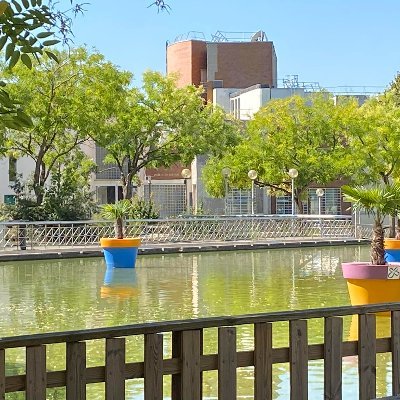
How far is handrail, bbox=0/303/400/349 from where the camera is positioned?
4.47 m

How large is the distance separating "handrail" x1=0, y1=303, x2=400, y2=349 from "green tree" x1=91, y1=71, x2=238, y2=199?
29345 millimetres

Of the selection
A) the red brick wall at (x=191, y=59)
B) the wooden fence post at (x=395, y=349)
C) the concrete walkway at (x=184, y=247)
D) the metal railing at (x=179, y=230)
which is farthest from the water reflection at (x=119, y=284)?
the red brick wall at (x=191, y=59)

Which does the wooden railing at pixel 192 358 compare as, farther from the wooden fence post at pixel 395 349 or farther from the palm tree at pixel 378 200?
the palm tree at pixel 378 200

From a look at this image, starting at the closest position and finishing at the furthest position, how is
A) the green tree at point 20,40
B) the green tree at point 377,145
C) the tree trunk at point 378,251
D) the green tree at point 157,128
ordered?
1. the green tree at point 20,40
2. the tree trunk at point 378,251
3. the green tree at point 157,128
4. the green tree at point 377,145

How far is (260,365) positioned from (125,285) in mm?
12681

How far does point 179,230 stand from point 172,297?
1584 cm

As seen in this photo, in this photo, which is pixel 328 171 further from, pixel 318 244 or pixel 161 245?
pixel 161 245

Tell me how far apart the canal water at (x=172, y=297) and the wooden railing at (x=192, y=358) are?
6.69 feet

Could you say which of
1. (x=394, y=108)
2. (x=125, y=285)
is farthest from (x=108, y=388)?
(x=394, y=108)

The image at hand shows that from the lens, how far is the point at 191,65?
70.9m

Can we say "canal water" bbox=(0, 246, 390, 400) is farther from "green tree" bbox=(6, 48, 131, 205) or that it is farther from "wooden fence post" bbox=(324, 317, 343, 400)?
"green tree" bbox=(6, 48, 131, 205)

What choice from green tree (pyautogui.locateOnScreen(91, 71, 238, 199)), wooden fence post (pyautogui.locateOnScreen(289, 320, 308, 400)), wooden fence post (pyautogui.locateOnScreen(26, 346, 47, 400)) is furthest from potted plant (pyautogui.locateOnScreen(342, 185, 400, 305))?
green tree (pyautogui.locateOnScreen(91, 71, 238, 199))

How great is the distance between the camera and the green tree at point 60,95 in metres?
30.9

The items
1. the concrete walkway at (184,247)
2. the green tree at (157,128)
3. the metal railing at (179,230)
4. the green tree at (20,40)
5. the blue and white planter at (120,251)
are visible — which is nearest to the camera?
the green tree at (20,40)
